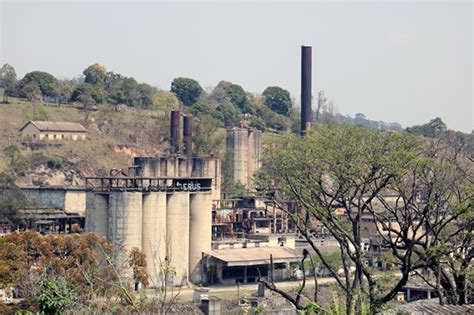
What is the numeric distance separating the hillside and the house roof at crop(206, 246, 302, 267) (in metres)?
20.1

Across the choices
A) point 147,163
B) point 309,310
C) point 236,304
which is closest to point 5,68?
point 147,163

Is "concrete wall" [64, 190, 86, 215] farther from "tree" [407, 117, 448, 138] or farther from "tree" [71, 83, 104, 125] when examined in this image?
"tree" [407, 117, 448, 138]

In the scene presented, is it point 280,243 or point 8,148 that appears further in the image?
point 8,148

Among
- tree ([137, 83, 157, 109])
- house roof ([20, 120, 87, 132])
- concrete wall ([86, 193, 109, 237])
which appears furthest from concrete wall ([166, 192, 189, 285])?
tree ([137, 83, 157, 109])

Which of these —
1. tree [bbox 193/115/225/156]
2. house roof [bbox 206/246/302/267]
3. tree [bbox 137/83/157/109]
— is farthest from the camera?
tree [bbox 137/83/157/109]

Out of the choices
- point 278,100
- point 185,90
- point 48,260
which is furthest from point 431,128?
point 48,260

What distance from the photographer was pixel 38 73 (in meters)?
82.8

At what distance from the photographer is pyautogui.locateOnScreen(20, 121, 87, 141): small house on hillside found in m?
68.6

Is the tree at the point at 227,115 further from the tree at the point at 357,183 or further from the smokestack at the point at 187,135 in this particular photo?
the tree at the point at 357,183

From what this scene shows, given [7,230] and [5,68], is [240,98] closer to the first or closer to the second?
[5,68]

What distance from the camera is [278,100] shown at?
101312 mm

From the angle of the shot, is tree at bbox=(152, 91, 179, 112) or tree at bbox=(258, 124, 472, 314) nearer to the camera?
tree at bbox=(258, 124, 472, 314)

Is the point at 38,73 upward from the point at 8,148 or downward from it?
upward

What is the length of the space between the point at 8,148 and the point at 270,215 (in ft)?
65.0
